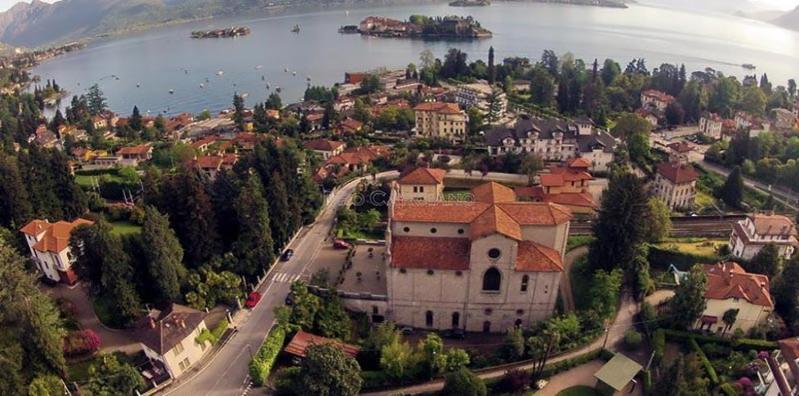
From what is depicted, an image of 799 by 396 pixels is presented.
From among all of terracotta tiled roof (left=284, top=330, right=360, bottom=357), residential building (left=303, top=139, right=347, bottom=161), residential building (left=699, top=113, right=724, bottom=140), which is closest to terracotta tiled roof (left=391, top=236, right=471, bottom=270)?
terracotta tiled roof (left=284, top=330, right=360, bottom=357)

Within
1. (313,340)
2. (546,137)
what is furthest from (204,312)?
(546,137)

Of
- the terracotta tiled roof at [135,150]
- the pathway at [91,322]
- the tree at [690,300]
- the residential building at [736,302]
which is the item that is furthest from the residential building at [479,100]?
the pathway at [91,322]

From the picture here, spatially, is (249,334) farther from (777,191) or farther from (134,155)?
(777,191)

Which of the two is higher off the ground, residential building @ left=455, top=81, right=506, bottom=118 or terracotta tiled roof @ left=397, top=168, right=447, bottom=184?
residential building @ left=455, top=81, right=506, bottom=118

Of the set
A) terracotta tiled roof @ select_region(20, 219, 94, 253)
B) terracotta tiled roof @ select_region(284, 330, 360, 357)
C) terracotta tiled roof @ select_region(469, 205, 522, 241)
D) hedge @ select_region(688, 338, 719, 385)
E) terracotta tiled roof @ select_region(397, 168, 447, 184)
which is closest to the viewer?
hedge @ select_region(688, 338, 719, 385)

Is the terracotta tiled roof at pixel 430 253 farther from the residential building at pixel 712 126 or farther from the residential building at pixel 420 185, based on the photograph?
the residential building at pixel 712 126

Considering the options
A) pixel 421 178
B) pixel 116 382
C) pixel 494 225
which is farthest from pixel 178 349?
pixel 421 178

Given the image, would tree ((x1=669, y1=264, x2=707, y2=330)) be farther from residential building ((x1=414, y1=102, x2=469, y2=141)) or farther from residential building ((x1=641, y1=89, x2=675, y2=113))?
residential building ((x1=641, y1=89, x2=675, y2=113))
